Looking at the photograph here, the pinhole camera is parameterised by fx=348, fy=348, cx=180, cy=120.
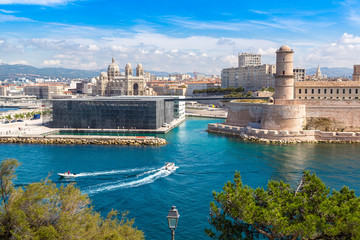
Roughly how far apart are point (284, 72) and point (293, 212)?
35427 millimetres

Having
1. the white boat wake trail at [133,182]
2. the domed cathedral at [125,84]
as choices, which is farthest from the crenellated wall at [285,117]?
the domed cathedral at [125,84]

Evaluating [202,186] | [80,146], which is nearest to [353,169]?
[202,186]

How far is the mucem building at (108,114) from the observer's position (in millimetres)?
50062

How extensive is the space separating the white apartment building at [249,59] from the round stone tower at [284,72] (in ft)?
375

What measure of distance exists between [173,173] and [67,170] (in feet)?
29.0

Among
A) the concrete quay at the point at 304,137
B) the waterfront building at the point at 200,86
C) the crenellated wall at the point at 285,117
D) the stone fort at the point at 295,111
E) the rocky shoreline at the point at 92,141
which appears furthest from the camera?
the waterfront building at the point at 200,86

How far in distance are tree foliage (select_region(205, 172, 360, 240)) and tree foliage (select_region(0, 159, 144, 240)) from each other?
3.65 meters

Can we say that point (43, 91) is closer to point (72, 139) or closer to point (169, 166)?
point (72, 139)

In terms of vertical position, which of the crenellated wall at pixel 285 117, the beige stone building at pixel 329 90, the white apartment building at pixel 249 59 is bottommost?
the crenellated wall at pixel 285 117

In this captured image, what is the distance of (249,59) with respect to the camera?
15900 cm

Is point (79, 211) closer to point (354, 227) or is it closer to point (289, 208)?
point (289, 208)

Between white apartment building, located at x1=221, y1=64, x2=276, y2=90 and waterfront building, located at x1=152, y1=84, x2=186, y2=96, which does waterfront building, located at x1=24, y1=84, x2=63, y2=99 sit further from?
white apartment building, located at x1=221, y1=64, x2=276, y2=90

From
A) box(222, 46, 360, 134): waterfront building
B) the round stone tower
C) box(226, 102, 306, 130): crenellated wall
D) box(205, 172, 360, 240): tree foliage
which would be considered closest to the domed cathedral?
box(226, 102, 306, 130): crenellated wall

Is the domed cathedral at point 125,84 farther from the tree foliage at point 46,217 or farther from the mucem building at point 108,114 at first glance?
the tree foliage at point 46,217
